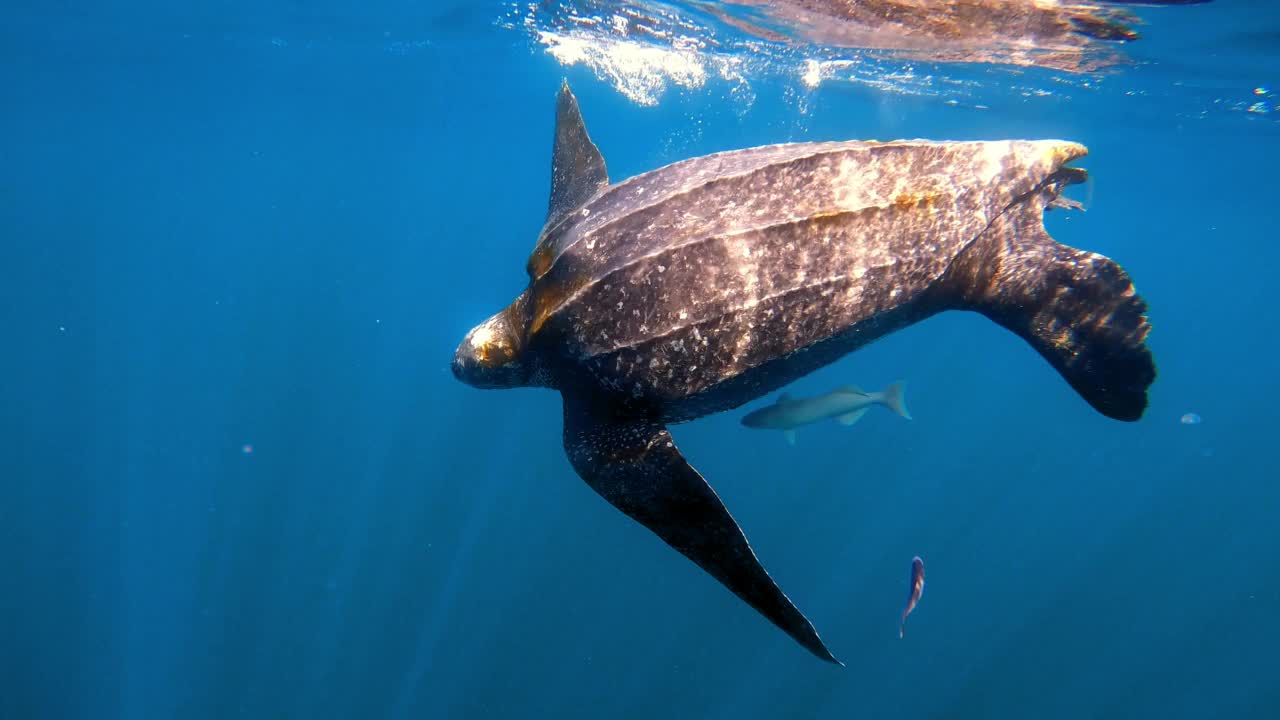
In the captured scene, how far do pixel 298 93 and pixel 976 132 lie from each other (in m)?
27.3

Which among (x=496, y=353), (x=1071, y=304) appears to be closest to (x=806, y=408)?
(x=1071, y=304)

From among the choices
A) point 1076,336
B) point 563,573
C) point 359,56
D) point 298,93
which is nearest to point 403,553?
point 563,573

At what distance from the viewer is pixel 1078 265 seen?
367 centimetres

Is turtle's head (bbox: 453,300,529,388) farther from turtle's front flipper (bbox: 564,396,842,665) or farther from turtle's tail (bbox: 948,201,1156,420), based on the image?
turtle's tail (bbox: 948,201,1156,420)

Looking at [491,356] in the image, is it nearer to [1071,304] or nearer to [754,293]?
[754,293]

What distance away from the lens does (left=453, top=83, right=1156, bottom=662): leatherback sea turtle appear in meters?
2.75

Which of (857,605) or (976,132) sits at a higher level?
(976,132)

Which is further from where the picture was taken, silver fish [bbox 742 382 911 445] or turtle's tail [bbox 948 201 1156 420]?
silver fish [bbox 742 382 911 445]

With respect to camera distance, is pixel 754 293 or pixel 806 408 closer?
pixel 754 293

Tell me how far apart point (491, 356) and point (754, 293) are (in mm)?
1678

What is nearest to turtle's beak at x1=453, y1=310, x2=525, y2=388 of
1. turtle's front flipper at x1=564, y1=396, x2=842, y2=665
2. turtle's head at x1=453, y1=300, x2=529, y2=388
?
turtle's head at x1=453, y1=300, x2=529, y2=388

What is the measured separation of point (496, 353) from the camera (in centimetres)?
368

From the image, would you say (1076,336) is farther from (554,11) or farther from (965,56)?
(554,11)

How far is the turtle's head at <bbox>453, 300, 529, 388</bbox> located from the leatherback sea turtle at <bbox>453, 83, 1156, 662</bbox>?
17mm
